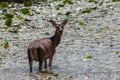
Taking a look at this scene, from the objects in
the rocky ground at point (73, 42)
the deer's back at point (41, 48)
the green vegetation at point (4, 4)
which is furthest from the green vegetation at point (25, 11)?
the deer's back at point (41, 48)

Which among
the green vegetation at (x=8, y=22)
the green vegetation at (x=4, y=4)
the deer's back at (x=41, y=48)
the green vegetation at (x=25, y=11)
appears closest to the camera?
the deer's back at (x=41, y=48)

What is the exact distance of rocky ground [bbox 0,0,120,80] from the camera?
13.0m

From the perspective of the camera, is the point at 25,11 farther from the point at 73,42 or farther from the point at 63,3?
the point at 73,42

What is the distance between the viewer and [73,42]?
60.2ft

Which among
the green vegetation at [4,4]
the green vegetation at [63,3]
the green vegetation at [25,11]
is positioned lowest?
the green vegetation at [63,3]

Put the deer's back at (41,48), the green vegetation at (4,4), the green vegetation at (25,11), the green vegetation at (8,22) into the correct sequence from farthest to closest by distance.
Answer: the green vegetation at (4,4) < the green vegetation at (25,11) < the green vegetation at (8,22) < the deer's back at (41,48)

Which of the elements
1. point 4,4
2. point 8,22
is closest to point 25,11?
point 4,4

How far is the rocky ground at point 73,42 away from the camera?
42.6ft

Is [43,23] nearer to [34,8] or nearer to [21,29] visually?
[21,29]

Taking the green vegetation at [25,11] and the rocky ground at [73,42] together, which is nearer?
the rocky ground at [73,42]

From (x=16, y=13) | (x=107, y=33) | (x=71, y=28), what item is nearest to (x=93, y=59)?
(x=107, y=33)

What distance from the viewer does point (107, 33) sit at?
65.7 feet

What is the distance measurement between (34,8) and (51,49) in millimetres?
13796

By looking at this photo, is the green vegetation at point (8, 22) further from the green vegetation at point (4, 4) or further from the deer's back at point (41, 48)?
the deer's back at point (41, 48)
